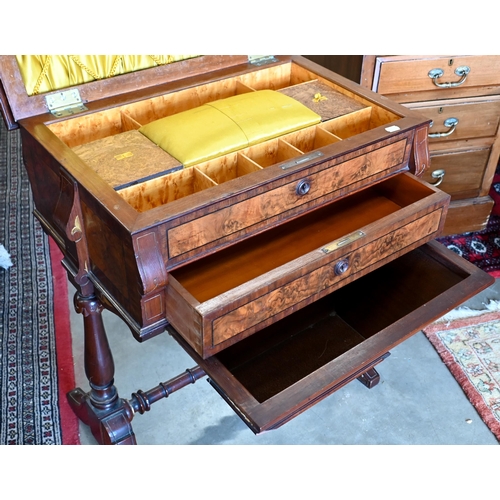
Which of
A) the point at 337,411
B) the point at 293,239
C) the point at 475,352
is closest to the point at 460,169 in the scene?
the point at 475,352

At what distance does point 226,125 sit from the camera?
1.38 metres

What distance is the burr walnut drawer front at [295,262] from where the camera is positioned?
3.75 ft

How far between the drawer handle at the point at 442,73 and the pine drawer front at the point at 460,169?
10.1 inches

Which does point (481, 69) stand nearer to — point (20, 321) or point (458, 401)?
point (458, 401)

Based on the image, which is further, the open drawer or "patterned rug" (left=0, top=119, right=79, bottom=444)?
"patterned rug" (left=0, top=119, right=79, bottom=444)

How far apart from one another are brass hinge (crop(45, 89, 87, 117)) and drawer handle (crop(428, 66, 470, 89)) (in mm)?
1150

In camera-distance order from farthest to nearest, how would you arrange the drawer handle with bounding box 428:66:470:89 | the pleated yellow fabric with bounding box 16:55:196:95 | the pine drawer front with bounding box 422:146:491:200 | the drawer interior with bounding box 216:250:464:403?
the pine drawer front with bounding box 422:146:491:200, the drawer handle with bounding box 428:66:470:89, the drawer interior with bounding box 216:250:464:403, the pleated yellow fabric with bounding box 16:55:196:95

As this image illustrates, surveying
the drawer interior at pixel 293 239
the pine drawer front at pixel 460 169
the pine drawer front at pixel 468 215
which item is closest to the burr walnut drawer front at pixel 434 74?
the pine drawer front at pixel 460 169

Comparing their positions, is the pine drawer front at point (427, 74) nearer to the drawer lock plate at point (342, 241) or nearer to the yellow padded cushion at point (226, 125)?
the yellow padded cushion at point (226, 125)

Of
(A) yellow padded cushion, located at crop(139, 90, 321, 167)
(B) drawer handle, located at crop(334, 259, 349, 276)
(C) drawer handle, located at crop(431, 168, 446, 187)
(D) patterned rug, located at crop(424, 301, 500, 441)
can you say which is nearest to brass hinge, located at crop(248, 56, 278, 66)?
(A) yellow padded cushion, located at crop(139, 90, 321, 167)

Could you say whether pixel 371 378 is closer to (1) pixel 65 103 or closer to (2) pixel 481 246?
(2) pixel 481 246

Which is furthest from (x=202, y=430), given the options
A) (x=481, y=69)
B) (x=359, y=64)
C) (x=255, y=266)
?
(x=481, y=69)

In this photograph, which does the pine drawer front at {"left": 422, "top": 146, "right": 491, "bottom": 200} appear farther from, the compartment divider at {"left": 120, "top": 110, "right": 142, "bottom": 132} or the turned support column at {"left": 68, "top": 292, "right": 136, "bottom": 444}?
the turned support column at {"left": 68, "top": 292, "right": 136, "bottom": 444}

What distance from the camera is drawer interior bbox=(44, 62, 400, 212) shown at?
1281 millimetres
